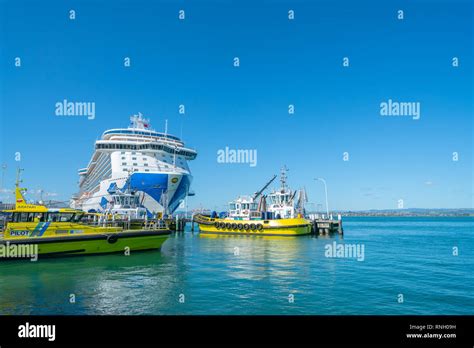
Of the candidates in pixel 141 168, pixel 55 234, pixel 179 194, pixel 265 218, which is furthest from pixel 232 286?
pixel 141 168

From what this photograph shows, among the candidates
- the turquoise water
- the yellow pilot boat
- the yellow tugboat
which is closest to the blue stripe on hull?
the yellow tugboat

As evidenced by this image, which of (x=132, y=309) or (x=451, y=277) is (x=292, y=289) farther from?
(x=451, y=277)

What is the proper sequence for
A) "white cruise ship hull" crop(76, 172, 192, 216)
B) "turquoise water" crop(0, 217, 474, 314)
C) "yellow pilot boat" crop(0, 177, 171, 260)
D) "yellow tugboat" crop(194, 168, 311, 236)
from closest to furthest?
"turquoise water" crop(0, 217, 474, 314) < "yellow pilot boat" crop(0, 177, 171, 260) < "yellow tugboat" crop(194, 168, 311, 236) < "white cruise ship hull" crop(76, 172, 192, 216)

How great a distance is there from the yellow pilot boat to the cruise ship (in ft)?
86.1

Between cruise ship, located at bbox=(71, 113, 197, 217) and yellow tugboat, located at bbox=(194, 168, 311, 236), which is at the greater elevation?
cruise ship, located at bbox=(71, 113, 197, 217)

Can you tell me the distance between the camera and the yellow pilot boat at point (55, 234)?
843 inches

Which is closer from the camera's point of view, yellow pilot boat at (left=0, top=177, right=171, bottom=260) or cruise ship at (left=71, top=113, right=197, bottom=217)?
yellow pilot boat at (left=0, top=177, right=171, bottom=260)

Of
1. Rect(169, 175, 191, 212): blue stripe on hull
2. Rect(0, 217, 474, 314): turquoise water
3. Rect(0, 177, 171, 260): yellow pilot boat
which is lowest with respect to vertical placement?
Rect(0, 217, 474, 314): turquoise water

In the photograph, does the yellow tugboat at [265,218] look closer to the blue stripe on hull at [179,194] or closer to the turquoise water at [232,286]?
the blue stripe on hull at [179,194]

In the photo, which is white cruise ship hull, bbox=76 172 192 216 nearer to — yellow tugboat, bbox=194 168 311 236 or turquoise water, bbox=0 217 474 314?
yellow tugboat, bbox=194 168 311 236

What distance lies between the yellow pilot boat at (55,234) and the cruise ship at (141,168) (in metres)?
26.3

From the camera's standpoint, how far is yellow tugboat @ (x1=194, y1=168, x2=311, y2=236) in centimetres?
4559

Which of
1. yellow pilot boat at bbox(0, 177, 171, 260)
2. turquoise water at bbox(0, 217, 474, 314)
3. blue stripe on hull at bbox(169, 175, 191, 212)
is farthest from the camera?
blue stripe on hull at bbox(169, 175, 191, 212)
